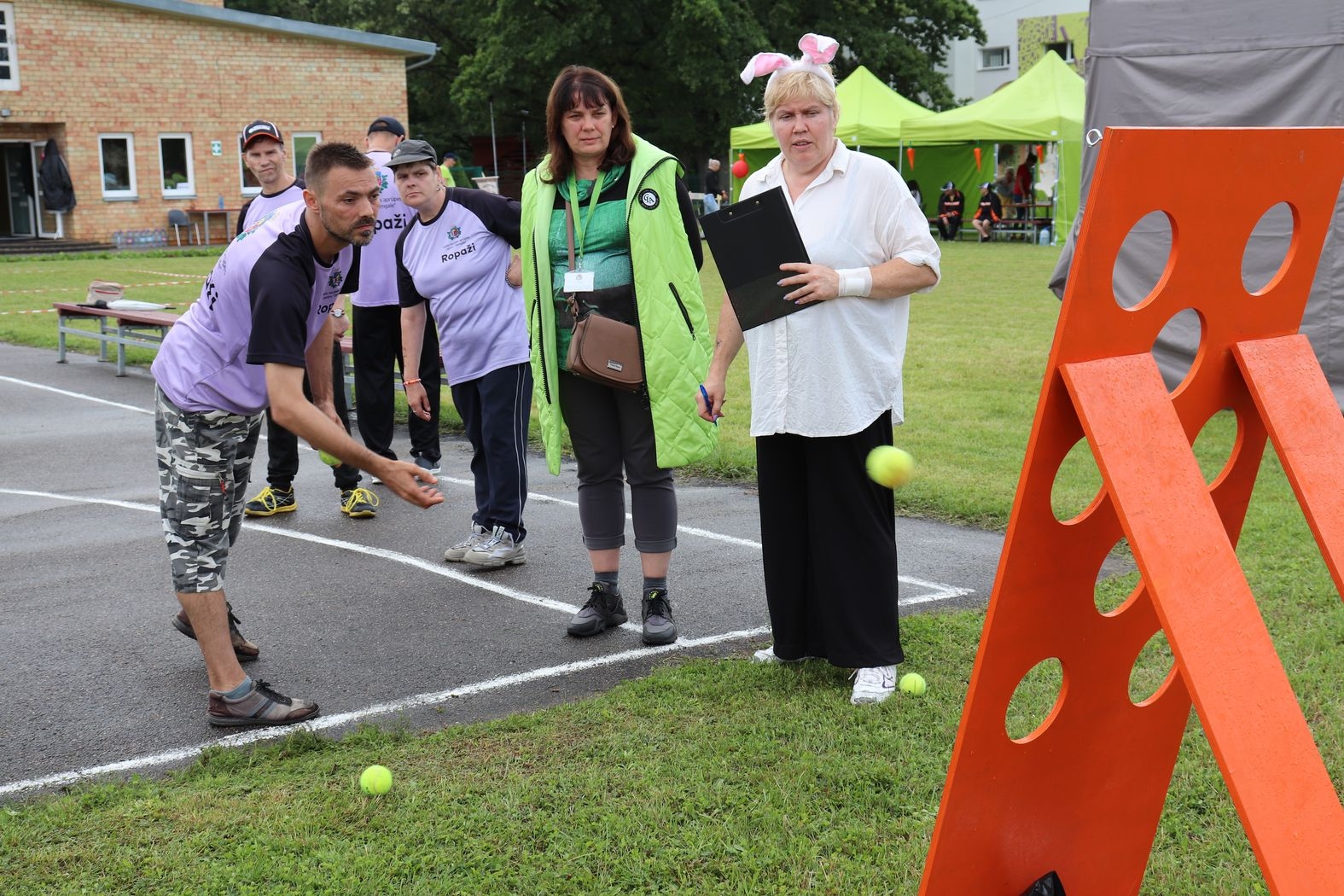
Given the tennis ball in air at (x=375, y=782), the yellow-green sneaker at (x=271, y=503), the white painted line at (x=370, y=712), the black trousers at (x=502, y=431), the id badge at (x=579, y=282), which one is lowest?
the white painted line at (x=370, y=712)

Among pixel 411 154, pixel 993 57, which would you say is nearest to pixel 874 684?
pixel 411 154

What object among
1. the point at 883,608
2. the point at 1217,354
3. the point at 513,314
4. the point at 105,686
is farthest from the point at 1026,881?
the point at 513,314

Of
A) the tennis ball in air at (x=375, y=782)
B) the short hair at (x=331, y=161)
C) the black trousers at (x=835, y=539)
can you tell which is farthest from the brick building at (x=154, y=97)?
the tennis ball in air at (x=375, y=782)

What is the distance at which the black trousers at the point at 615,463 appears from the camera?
514 centimetres

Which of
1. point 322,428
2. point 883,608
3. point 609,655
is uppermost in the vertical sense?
point 322,428

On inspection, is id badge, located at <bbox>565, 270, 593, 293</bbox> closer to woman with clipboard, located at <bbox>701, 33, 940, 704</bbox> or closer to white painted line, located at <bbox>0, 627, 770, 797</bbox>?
woman with clipboard, located at <bbox>701, 33, 940, 704</bbox>

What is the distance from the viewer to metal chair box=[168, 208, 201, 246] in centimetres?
3428

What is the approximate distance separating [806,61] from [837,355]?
99cm

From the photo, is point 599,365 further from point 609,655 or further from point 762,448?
point 609,655

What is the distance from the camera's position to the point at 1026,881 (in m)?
2.89

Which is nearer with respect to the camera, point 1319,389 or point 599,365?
point 1319,389

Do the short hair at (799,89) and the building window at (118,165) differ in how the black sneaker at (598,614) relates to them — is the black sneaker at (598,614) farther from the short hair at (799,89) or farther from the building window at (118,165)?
the building window at (118,165)

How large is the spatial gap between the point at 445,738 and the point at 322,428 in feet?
3.66

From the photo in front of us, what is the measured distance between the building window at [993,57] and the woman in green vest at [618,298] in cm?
5644
